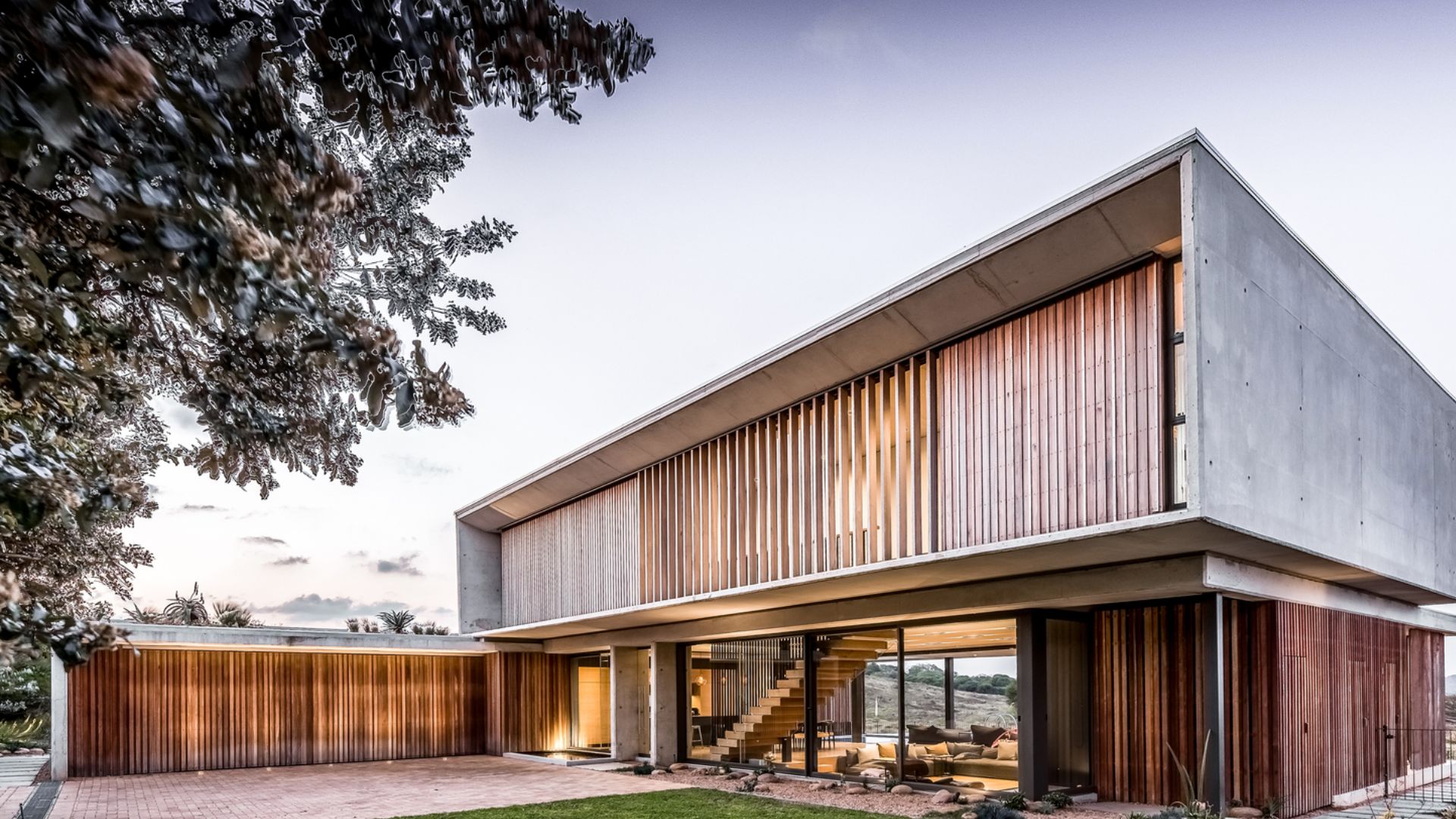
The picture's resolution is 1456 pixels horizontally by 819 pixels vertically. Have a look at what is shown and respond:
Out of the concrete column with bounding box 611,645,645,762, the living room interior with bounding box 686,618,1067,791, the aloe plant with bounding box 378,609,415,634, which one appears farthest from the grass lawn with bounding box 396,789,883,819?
the aloe plant with bounding box 378,609,415,634

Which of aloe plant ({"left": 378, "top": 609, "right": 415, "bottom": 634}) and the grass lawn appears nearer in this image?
the grass lawn

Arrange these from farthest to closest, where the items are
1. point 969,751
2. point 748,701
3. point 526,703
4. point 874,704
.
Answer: point 526,703
point 748,701
point 874,704
point 969,751

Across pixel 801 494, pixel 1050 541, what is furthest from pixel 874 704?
pixel 1050 541

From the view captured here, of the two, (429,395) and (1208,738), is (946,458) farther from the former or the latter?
(429,395)

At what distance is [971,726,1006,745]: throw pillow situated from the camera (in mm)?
12797

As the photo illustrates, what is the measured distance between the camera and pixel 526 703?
74.7 ft

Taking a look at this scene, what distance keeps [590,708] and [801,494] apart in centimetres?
1160

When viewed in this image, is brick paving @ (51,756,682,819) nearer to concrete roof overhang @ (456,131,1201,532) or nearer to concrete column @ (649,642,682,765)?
concrete column @ (649,642,682,765)

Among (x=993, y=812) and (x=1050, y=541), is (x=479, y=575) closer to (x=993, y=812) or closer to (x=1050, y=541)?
(x=993, y=812)

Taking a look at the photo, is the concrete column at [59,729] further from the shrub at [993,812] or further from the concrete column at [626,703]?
the shrub at [993,812]

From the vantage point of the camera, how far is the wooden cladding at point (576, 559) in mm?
18406

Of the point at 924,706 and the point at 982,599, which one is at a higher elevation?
the point at 982,599

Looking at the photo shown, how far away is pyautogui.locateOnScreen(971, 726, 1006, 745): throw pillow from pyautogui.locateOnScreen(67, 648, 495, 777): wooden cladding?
13733mm

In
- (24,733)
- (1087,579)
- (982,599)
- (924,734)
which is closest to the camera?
(1087,579)
